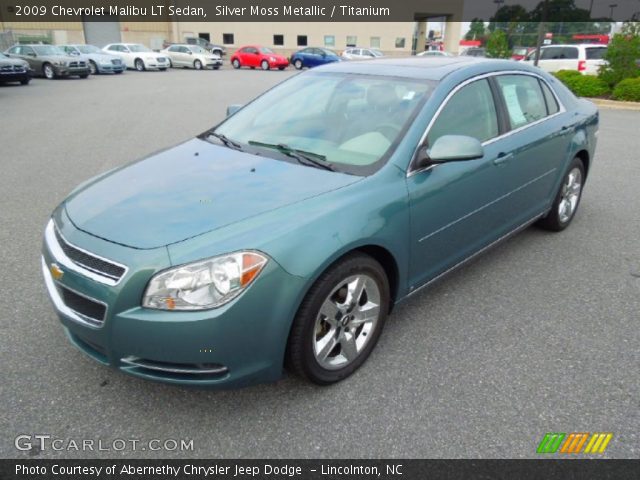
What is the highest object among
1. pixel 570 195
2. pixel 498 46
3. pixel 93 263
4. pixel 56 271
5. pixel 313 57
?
pixel 498 46

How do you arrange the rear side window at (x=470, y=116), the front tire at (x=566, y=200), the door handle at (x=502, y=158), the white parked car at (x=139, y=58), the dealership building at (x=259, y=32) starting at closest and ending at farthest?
the rear side window at (x=470, y=116) < the door handle at (x=502, y=158) < the front tire at (x=566, y=200) < the white parked car at (x=139, y=58) < the dealership building at (x=259, y=32)

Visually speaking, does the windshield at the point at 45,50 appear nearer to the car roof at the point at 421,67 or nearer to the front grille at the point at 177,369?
the car roof at the point at 421,67

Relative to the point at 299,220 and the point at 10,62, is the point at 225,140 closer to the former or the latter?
the point at 299,220

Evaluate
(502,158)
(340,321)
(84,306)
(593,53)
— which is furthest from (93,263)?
(593,53)

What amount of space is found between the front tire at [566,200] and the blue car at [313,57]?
28.6 metres

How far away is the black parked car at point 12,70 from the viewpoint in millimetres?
16812

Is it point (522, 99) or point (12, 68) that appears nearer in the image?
point (522, 99)

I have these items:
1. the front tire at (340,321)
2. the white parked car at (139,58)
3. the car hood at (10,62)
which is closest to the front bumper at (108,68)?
the white parked car at (139,58)

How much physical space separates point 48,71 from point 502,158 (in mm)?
23286

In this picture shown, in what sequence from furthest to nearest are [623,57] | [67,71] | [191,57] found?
[191,57] < [67,71] < [623,57]

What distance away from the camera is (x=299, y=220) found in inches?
90.2
